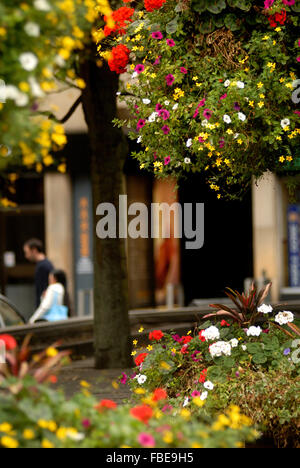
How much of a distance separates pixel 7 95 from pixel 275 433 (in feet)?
9.91

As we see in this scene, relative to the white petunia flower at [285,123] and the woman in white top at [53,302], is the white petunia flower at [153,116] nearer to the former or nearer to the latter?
the white petunia flower at [285,123]

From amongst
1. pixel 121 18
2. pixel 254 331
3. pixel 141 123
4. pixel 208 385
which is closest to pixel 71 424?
pixel 208 385

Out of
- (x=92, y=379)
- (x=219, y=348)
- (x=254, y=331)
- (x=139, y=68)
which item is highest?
(x=139, y=68)

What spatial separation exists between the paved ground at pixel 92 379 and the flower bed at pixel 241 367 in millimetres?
1251

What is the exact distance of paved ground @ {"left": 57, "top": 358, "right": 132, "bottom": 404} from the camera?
308 inches

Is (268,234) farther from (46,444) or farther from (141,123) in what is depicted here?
(46,444)

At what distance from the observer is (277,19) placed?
5602mm

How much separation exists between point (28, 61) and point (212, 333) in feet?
9.98

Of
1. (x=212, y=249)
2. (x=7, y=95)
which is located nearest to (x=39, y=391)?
(x=7, y=95)

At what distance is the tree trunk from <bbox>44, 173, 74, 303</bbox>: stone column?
7.47 m

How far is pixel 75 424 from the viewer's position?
3.51 metres

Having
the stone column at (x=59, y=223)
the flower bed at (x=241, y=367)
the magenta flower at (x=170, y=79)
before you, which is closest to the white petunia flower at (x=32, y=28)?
the magenta flower at (x=170, y=79)

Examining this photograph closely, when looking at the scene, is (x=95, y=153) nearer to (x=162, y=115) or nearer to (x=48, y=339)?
(x=48, y=339)

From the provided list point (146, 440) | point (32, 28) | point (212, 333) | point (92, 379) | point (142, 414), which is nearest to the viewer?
point (146, 440)
